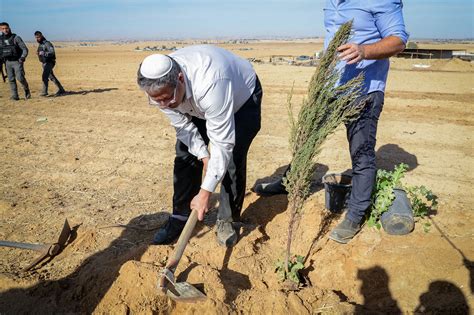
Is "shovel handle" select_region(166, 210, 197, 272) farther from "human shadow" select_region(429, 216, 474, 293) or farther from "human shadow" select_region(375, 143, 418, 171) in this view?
"human shadow" select_region(375, 143, 418, 171)

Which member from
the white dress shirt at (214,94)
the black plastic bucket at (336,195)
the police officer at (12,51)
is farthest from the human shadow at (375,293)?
the police officer at (12,51)

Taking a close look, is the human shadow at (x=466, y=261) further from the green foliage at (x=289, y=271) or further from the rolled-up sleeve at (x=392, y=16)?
the rolled-up sleeve at (x=392, y=16)

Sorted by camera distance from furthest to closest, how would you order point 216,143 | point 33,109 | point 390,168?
point 33,109 → point 390,168 → point 216,143

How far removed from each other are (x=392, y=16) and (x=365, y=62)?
1.32 feet

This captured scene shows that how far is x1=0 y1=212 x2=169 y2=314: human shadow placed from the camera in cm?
266

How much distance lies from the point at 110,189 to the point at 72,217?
82 centimetres

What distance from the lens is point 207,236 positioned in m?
3.70

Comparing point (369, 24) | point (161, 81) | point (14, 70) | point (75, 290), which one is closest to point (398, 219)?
point (369, 24)

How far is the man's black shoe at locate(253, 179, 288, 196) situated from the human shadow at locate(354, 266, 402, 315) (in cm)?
149

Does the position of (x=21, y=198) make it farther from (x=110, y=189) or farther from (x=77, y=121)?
(x=77, y=121)

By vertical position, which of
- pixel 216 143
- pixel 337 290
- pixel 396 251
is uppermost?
pixel 216 143

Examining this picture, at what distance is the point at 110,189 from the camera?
4.89 m

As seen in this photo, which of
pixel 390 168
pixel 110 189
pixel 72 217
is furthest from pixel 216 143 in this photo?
pixel 390 168

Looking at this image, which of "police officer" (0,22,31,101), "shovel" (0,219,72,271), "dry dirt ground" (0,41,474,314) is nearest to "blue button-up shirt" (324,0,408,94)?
"dry dirt ground" (0,41,474,314)
